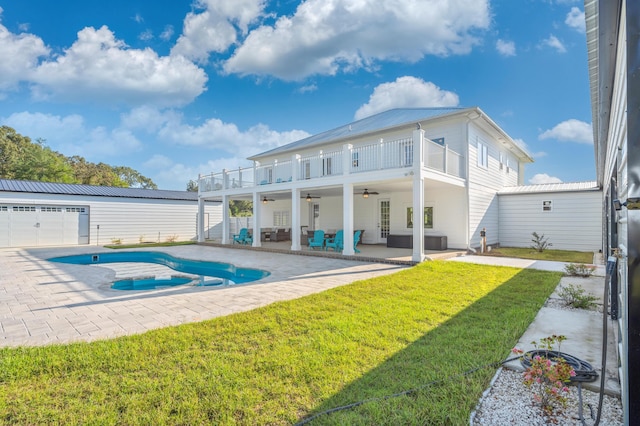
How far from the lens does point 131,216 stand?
68.3 feet

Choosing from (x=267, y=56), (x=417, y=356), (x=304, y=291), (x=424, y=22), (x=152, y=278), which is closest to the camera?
(x=417, y=356)

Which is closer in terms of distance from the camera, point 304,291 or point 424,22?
point 304,291

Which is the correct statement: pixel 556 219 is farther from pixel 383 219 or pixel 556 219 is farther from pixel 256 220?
pixel 256 220

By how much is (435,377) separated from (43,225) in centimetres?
2269

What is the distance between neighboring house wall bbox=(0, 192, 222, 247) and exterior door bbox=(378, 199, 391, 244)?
13.5 meters

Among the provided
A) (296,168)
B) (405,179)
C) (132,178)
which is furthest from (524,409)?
(132,178)

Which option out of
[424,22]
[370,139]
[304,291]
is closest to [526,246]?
[370,139]

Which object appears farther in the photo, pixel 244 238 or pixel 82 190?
pixel 82 190

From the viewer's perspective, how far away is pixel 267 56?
44.3 feet

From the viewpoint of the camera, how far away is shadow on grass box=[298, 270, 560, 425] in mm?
2369

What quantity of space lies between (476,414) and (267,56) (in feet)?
46.6

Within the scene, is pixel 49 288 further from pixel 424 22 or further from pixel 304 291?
pixel 424 22

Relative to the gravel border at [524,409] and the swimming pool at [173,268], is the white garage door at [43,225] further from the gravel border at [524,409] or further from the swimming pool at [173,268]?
the gravel border at [524,409]

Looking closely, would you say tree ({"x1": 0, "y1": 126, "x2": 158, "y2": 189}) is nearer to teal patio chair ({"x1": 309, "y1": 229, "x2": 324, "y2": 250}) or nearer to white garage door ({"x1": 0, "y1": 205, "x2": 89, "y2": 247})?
white garage door ({"x1": 0, "y1": 205, "x2": 89, "y2": 247})
